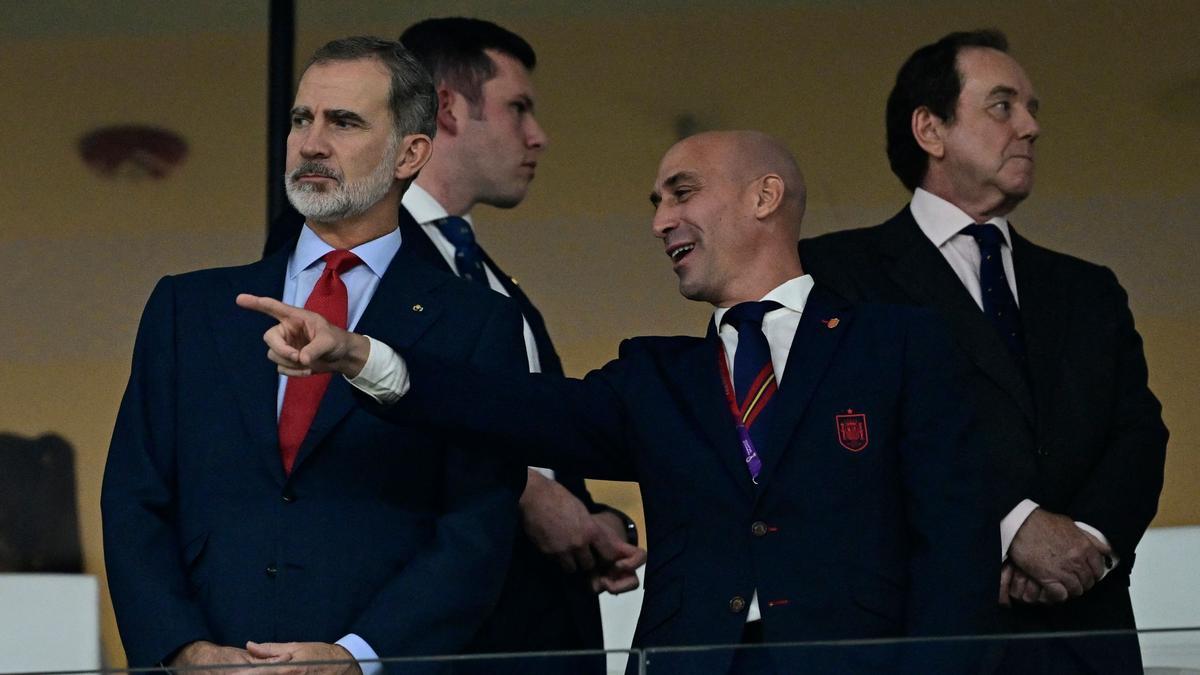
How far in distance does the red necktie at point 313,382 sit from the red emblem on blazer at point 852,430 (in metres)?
0.70

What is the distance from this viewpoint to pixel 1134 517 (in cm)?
348

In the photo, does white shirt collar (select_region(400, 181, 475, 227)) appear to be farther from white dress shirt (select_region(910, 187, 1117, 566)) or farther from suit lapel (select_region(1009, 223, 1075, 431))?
suit lapel (select_region(1009, 223, 1075, 431))

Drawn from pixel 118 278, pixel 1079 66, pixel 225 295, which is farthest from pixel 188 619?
pixel 1079 66

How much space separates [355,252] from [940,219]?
1.17m

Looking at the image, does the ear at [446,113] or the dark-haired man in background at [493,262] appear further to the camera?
the ear at [446,113]

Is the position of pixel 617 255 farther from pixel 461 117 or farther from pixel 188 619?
pixel 188 619

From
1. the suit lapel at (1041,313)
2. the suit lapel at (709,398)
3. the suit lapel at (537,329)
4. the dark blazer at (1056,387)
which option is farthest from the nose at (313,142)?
the suit lapel at (1041,313)

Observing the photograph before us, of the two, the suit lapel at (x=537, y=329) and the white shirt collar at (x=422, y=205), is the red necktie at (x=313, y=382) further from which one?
the white shirt collar at (x=422, y=205)

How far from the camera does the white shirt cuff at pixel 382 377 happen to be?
9.34 feet

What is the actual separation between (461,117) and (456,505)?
1.27 m

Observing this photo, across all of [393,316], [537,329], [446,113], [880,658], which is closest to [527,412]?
[393,316]

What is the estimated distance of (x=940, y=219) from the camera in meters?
3.81

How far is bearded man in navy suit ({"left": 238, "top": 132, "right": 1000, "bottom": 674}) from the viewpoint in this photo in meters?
2.90

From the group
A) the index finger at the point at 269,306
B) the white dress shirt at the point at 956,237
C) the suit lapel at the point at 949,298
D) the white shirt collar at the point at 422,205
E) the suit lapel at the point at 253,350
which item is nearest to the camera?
the index finger at the point at 269,306
